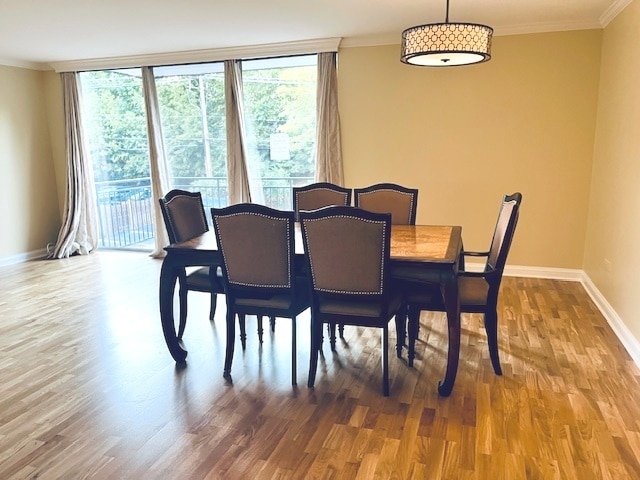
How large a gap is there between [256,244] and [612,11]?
11.6ft

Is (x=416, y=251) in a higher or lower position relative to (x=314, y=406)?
higher

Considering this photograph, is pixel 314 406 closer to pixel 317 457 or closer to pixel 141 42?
pixel 317 457

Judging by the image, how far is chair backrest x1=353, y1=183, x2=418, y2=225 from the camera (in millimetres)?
3791

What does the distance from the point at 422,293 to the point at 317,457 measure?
115 centimetres

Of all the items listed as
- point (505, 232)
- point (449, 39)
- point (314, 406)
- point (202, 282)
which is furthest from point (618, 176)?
point (202, 282)

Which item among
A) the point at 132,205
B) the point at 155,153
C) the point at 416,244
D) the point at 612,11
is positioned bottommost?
the point at 132,205

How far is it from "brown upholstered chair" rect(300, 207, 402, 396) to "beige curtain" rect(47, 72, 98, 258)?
495 centimetres

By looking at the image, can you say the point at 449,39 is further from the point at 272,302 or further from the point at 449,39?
the point at 272,302

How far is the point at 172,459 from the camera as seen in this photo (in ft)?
7.04

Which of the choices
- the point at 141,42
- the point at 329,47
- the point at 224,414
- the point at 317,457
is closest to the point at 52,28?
the point at 141,42

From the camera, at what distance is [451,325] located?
2.54m

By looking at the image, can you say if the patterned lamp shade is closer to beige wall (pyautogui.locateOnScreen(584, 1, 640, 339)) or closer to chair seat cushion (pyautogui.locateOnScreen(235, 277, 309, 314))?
beige wall (pyautogui.locateOnScreen(584, 1, 640, 339))

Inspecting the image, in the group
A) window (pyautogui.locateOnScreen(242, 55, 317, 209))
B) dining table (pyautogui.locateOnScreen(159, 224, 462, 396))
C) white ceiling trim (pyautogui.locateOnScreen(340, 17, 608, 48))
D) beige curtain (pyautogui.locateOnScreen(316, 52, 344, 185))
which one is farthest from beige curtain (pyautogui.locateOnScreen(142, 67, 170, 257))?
dining table (pyautogui.locateOnScreen(159, 224, 462, 396))

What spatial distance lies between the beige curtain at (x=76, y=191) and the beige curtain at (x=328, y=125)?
10.8ft
